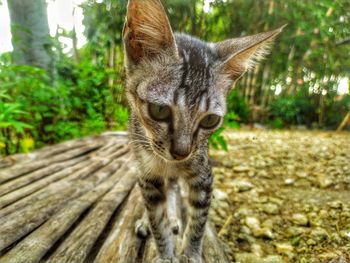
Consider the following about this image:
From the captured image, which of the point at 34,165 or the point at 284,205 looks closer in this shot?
the point at 34,165

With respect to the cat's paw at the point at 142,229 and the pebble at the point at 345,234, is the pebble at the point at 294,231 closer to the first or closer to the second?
the pebble at the point at 345,234

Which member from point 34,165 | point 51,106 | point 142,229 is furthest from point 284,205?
point 51,106

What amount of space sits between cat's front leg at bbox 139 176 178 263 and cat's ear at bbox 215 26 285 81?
2.61 feet

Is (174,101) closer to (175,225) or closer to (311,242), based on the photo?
(175,225)

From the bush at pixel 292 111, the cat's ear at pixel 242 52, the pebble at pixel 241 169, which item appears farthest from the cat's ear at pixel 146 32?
the bush at pixel 292 111

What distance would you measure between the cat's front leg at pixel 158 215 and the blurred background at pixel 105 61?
119 centimetres

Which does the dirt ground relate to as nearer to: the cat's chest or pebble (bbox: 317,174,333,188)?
pebble (bbox: 317,174,333,188)

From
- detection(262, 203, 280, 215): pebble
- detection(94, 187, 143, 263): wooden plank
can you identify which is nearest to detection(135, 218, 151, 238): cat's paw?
detection(94, 187, 143, 263): wooden plank

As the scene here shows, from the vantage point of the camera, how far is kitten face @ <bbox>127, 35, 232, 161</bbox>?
143 centimetres

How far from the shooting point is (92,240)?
5.27 feet

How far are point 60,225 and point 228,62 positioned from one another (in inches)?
53.4

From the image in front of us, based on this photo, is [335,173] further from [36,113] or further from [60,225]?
[36,113]

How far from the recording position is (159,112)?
4.78 feet

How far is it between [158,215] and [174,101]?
2.54 feet
